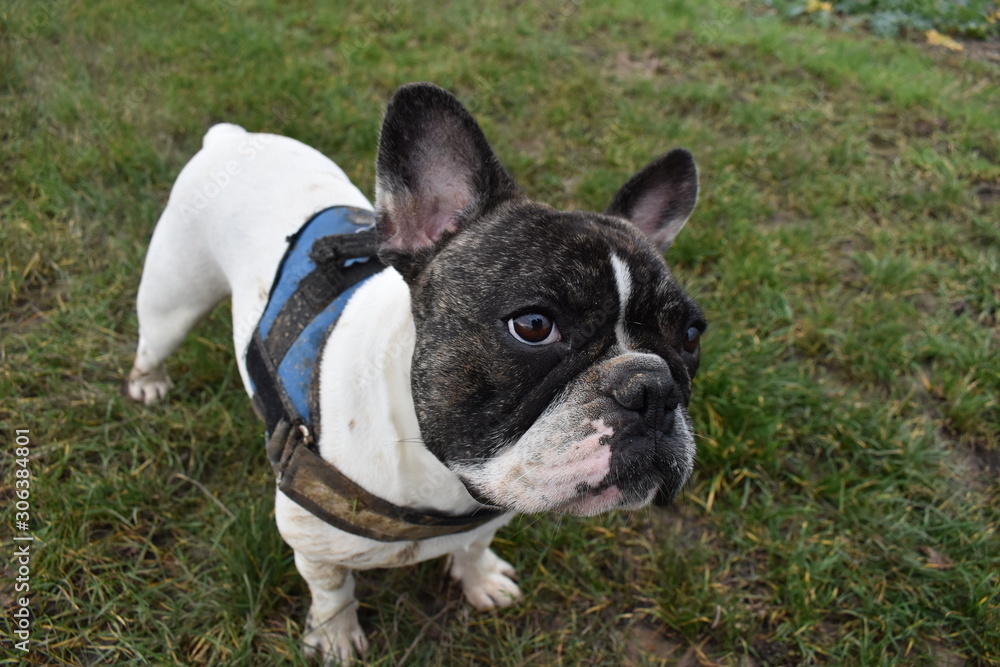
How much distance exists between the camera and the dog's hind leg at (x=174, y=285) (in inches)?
98.3

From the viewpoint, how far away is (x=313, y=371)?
74.4 inches

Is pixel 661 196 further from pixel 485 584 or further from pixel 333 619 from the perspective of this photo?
pixel 333 619

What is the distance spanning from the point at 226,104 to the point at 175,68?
0.76m

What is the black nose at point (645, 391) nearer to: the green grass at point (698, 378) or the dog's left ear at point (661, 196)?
the dog's left ear at point (661, 196)

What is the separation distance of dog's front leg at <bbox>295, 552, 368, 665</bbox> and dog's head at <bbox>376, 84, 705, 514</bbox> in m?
0.79

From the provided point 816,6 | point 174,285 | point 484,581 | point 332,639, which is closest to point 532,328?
point 484,581

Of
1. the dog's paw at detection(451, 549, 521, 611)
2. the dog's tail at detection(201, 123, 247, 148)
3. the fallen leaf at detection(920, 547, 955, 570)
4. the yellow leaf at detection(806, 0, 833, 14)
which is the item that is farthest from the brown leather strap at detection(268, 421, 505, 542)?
the yellow leaf at detection(806, 0, 833, 14)

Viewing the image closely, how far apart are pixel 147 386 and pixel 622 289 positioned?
7.86 feet

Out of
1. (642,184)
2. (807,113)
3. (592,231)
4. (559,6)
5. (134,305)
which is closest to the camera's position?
(592,231)

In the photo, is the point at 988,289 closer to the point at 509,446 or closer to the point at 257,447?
the point at 509,446

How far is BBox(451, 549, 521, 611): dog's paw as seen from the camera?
2.46m

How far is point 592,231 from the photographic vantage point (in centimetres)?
168

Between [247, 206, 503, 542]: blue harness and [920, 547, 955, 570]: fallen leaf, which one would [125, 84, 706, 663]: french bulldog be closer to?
[247, 206, 503, 542]: blue harness

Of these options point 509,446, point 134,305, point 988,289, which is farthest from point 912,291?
point 134,305
